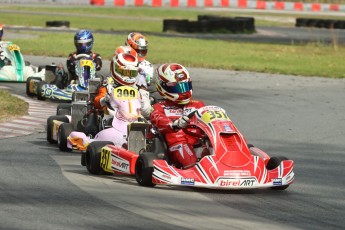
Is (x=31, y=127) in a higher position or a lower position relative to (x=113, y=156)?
lower

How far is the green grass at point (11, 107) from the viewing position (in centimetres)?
1291

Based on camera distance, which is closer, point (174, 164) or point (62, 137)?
point (174, 164)

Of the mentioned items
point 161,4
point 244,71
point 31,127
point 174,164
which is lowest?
point 161,4

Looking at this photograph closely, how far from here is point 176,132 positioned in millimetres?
8758

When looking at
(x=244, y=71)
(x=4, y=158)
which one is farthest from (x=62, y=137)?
(x=244, y=71)

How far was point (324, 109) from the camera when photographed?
573 inches

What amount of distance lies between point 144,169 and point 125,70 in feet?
7.13

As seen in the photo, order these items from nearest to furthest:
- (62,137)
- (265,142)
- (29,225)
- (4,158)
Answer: (29,225) < (4,158) < (62,137) < (265,142)

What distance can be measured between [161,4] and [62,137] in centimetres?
3822

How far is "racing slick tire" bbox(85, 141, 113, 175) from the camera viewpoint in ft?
28.6

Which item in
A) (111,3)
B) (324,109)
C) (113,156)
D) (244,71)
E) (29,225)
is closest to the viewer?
(29,225)

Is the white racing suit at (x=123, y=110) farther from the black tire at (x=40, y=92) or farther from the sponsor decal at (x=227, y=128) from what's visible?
the black tire at (x=40, y=92)

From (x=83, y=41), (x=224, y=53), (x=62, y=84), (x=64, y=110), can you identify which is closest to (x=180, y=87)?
(x=64, y=110)

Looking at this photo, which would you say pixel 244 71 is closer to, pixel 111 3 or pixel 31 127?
pixel 31 127
